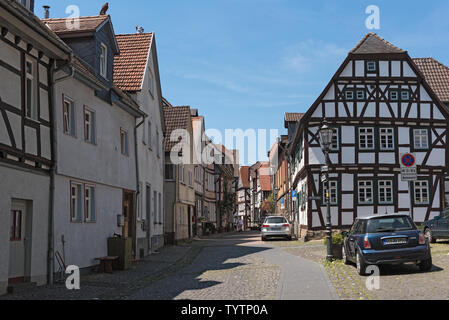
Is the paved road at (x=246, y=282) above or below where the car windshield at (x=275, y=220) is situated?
below

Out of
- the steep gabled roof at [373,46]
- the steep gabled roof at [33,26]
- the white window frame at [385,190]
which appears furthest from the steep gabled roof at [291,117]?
the steep gabled roof at [33,26]

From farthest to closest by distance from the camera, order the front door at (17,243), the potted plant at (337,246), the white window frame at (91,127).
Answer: the potted plant at (337,246) < the white window frame at (91,127) < the front door at (17,243)

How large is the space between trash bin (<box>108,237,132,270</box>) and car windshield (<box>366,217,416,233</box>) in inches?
306

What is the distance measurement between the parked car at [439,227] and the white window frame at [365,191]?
7.56 metres

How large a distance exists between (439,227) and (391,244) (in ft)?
30.7

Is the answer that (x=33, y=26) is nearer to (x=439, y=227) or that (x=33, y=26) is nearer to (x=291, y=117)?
(x=439, y=227)

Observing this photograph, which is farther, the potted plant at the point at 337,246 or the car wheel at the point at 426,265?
the potted plant at the point at 337,246

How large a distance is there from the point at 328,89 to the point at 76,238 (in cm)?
1884

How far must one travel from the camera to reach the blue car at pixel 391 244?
1329cm

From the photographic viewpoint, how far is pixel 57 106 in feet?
47.4

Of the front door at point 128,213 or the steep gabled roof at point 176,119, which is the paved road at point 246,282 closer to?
the front door at point 128,213

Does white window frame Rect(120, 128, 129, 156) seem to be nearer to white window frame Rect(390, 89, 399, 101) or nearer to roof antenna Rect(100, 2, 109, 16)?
roof antenna Rect(100, 2, 109, 16)
